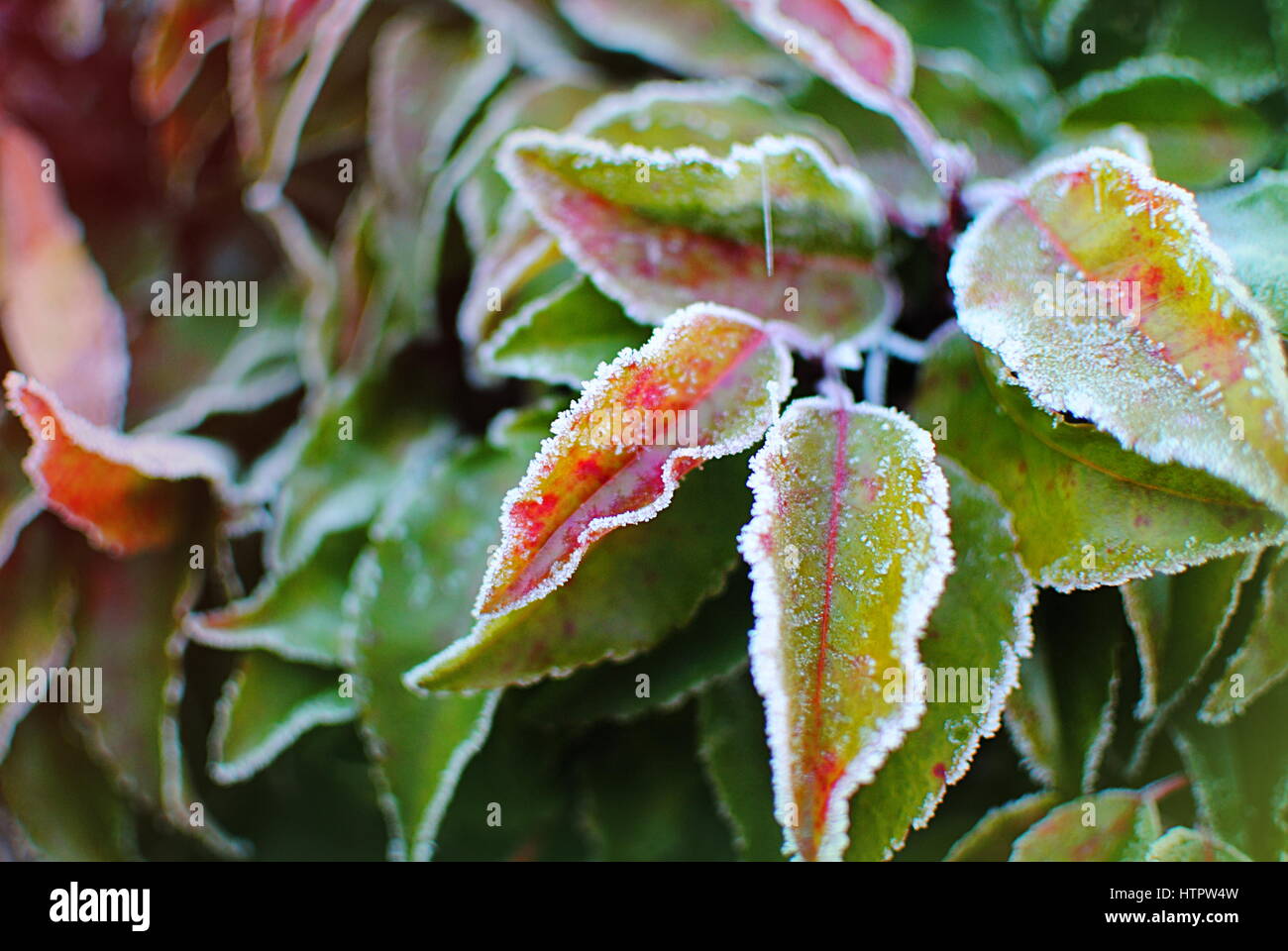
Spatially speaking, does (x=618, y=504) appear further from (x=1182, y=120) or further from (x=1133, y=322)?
(x=1182, y=120)

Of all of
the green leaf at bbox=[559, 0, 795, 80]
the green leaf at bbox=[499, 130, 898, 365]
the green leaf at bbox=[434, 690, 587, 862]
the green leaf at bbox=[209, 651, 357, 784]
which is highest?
the green leaf at bbox=[559, 0, 795, 80]

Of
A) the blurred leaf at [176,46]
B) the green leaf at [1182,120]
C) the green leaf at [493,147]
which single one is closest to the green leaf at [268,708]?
the green leaf at [493,147]

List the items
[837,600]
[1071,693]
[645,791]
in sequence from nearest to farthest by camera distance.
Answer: [837,600] → [1071,693] → [645,791]

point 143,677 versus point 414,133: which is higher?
point 414,133

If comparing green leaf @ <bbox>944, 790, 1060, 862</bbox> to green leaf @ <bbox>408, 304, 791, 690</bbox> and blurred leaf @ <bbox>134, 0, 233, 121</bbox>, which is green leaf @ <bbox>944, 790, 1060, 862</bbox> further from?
blurred leaf @ <bbox>134, 0, 233, 121</bbox>

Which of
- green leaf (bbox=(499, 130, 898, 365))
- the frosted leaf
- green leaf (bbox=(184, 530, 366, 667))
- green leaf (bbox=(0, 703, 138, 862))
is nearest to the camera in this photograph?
the frosted leaf

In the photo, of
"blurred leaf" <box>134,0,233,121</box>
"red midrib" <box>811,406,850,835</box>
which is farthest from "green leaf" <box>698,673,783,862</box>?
"blurred leaf" <box>134,0,233,121</box>

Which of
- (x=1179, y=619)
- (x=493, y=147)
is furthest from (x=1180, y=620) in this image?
(x=493, y=147)
